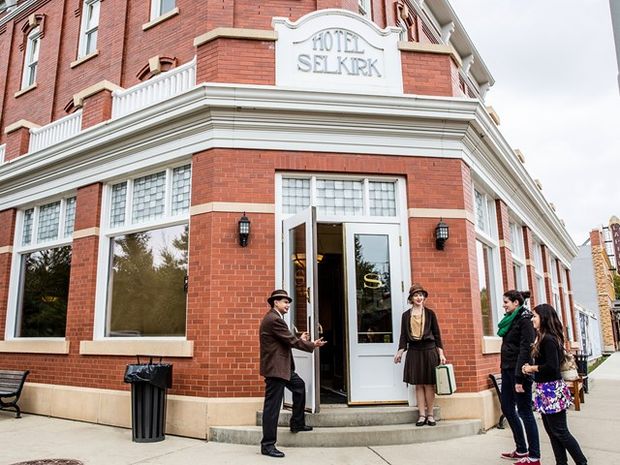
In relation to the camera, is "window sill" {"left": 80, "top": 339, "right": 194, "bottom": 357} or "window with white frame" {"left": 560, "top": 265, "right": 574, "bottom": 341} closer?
"window sill" {"left": 80, "top": 339, "right": 194, "bottom": 357}

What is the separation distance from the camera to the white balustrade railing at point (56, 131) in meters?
9.74

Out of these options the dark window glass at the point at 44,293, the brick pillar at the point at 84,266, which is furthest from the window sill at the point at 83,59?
the dark window glass at the point at 44,293

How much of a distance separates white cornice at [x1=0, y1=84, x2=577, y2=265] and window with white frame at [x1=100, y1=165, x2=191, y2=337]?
39cm

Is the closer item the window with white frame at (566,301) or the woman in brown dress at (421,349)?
the woman in brown dress at (421,349)

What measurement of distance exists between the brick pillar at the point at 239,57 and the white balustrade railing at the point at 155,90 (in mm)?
406

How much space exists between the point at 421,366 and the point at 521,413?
4.86 feet

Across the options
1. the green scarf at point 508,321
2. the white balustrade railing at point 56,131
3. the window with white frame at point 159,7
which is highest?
the window with white frame at point 159,7

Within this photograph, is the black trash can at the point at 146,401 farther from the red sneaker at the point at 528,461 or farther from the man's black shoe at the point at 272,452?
the red sneaker at the point at 528,461

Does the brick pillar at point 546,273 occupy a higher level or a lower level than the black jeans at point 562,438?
higher

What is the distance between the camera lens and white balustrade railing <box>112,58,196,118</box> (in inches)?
323

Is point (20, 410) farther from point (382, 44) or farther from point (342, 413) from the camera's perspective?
point (382, 44)

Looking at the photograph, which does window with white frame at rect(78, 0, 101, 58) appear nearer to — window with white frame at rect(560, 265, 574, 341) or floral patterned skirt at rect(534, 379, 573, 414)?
floral patterned skirt at rect(534, 379, 573, 414)

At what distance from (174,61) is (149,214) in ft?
13.7

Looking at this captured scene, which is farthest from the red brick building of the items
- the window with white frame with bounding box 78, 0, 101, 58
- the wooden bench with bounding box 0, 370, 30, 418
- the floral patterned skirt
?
the window with white frame with bounding box 78, 0, 101, 58
